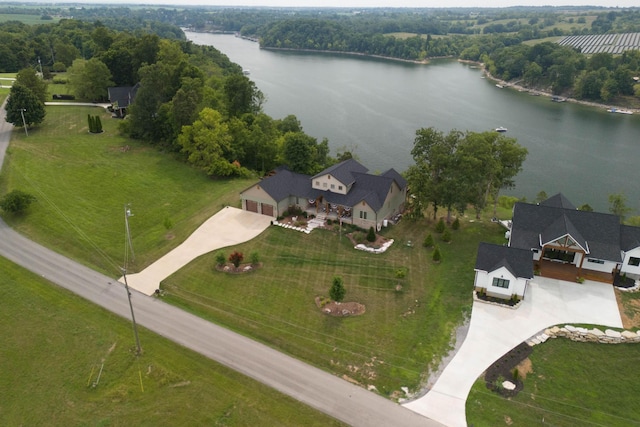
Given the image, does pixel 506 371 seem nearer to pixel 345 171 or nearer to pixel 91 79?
pixel 345 171

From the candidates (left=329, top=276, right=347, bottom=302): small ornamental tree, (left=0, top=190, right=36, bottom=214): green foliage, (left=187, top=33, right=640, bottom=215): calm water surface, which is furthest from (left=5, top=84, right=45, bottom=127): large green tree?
(left=329, top=276, right=347, bottom=302): small ornamental tree

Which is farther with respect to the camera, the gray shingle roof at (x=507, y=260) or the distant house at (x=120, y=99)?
the distant house at (x=120, y=99)

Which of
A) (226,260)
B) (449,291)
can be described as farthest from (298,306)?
(449,291)

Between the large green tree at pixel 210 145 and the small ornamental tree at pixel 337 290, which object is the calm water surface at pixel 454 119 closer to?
the large green tree at pixel 210 145

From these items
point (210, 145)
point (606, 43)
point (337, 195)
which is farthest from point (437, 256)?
point (606, 43)

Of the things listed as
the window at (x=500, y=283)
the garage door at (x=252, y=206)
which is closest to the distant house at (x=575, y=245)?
the window at (x=500, y=283)

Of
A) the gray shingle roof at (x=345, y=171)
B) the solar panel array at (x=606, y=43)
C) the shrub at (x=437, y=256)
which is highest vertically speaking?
the solar panel array at (x=606, y=43)
